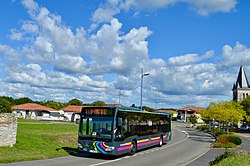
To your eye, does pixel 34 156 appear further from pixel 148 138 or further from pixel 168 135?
pixel 168 135

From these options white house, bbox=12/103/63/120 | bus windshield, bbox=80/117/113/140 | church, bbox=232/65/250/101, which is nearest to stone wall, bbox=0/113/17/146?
bus windshield, bbox=80/117/113/140

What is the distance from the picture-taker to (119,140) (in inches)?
661

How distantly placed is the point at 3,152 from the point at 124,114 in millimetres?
6636

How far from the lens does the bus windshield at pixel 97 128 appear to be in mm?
16453

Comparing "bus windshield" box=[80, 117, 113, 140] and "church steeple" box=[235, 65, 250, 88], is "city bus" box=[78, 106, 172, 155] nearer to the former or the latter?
"bus windshield" box=[80, 117, 113, 140]

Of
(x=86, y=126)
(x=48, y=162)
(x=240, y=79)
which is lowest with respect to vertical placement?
(x=48, y=162)

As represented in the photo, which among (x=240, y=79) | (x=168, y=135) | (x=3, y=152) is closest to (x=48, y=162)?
(x=3, y=152)

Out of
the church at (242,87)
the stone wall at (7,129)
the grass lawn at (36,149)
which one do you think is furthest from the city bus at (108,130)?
the church at (242,87)

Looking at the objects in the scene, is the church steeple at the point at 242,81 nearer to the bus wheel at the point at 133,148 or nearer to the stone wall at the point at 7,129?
the bus wheel at the point at 133,148

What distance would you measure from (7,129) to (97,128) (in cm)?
525

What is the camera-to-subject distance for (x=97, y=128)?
55.0ft

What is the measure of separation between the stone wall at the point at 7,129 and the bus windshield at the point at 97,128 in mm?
4141

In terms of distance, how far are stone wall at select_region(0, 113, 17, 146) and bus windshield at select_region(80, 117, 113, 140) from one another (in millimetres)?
4141

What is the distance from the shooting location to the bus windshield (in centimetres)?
1645
